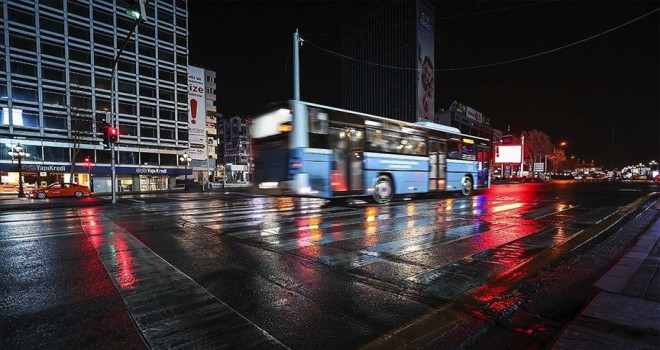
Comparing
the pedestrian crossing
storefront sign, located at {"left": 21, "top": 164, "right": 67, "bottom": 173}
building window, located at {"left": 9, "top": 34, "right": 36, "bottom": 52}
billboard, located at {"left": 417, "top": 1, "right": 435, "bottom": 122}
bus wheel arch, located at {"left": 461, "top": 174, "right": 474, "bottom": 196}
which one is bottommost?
the pedestrian crossing

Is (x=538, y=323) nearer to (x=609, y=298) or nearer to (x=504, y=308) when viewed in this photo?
(x=504, y=308)

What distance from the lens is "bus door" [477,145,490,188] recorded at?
19.7 metres

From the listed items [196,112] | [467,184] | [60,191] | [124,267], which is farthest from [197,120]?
[124,267]

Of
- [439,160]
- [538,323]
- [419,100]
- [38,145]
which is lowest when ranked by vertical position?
[538,323]

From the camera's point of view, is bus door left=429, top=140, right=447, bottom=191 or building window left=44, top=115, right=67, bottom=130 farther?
building window left=44, top=115, right=67, bottom=130

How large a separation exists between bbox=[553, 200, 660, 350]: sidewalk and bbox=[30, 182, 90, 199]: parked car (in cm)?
3557

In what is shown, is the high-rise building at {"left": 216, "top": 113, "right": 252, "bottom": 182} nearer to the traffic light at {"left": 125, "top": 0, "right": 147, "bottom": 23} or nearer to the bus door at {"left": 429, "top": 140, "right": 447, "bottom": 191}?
the bus door at {"left": 429, "top": 140, "right": 447, "bottom": 191}

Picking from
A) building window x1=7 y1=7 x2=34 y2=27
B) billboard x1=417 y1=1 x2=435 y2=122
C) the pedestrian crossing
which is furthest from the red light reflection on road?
billboard x1=417 y1=1 x2=435 y2=122

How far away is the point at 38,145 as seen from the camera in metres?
39.9

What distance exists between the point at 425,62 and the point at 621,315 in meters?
102

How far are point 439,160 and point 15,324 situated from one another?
16234 millimetres

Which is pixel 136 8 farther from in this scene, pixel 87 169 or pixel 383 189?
pixel 87 169

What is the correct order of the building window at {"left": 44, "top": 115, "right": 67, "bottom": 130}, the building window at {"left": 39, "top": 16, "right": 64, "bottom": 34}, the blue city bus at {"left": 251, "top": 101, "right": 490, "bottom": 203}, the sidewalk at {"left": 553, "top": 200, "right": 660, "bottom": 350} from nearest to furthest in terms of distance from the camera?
1. the sidewalk at {"left": 553, "top": 200, "right": 660, "bottom": 350}
2. the blue city bus at {"left": 251, "top": 101, "right": 490, "bottom": 203}
3. the building window at {"left": 39, "top": 16, "right": 64, "bottom": 34}
4. the building window at {"left": 44, "top": 115, "right": 67, "bottom": 130}

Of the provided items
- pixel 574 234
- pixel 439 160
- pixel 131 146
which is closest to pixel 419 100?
pixel 131 146
